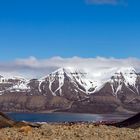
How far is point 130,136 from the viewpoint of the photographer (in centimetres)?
2455

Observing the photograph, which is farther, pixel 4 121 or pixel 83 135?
pixel 4 121

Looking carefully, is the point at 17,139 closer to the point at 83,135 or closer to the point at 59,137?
the point at 59,137

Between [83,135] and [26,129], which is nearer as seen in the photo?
[83,135]

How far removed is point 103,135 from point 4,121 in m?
20.8

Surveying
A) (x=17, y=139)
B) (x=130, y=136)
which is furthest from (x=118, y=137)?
(x=17, y=139)

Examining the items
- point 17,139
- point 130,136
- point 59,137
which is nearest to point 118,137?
point 130,136

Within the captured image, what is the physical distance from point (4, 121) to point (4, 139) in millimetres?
21255

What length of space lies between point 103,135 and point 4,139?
17.4 feet

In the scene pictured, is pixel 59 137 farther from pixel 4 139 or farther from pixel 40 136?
pixel 4 139

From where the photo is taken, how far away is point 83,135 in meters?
24.5

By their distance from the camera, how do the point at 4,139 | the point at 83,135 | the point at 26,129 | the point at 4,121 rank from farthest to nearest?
1. the point at 4,121
2. the point at 26,129
3. the point at 83,135
4. the point at 4,139

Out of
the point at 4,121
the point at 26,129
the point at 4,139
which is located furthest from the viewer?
the point at 4,121

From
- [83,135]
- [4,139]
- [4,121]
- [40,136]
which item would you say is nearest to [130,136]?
[83,135]

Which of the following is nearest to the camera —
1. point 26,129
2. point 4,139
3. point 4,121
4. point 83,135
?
point 4,139
